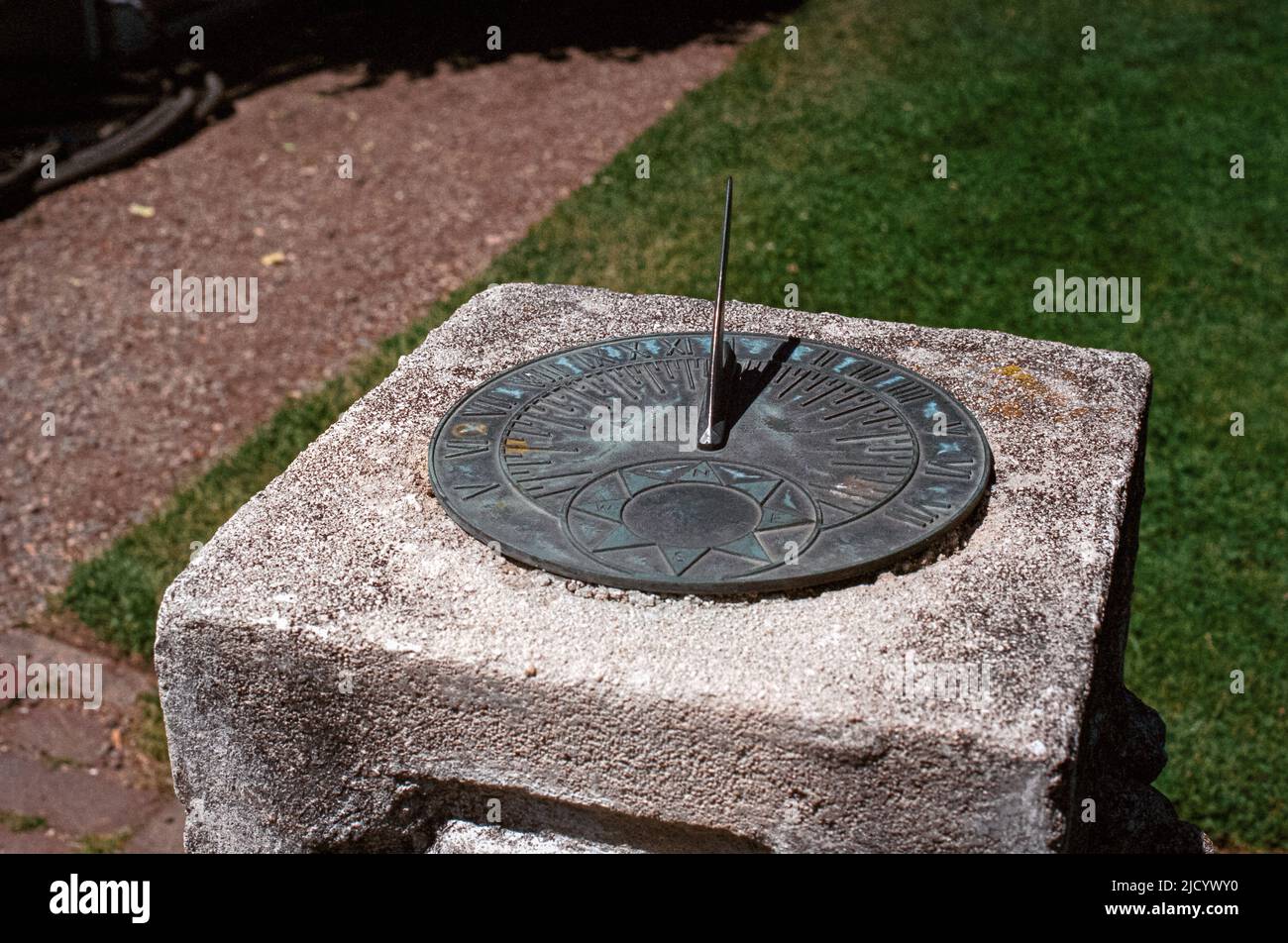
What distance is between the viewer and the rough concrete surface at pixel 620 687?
1.90m

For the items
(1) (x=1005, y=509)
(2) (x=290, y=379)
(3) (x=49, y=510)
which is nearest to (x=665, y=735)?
(1) (x=1005, y=509)

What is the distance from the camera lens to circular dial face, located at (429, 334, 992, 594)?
84.5 inches

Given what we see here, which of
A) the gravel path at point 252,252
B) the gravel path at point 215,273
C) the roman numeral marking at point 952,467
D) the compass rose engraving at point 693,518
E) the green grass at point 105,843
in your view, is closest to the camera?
the compass rose engraving at point 693,518

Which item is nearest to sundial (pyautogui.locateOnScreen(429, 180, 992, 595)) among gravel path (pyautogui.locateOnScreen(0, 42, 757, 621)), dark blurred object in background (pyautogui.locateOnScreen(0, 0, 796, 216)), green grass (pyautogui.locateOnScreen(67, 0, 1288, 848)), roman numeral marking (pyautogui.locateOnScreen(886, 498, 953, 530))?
roman numeral marking (pyautogui.locateOnScreen(886, 498, 953, 530))

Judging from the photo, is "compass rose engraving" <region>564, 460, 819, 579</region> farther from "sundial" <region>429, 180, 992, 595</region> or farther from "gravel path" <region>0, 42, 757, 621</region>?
"gravel path" <region>0, 42, 757, 621</region>

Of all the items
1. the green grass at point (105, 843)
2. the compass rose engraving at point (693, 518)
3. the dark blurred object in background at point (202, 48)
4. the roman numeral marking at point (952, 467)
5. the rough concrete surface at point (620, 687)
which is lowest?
the green grass at point (105, 843)

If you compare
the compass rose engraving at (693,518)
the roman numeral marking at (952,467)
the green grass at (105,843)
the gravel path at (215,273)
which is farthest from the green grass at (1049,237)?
the compass rose engraving at (693,518)

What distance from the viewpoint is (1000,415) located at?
8.68 ft

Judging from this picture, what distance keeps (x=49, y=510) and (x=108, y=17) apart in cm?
497

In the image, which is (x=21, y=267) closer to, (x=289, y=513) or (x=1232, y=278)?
(x=289, y=513)

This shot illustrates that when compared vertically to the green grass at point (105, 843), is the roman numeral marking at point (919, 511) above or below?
above

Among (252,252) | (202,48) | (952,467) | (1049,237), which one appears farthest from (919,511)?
(202,48)

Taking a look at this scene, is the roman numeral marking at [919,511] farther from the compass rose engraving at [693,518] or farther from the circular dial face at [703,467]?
the compass rose engraving at [693,518]

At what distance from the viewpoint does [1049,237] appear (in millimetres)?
6086
